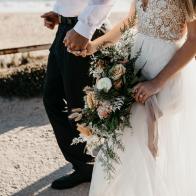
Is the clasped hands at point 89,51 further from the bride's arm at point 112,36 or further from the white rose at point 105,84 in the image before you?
the white rose at point 105,84

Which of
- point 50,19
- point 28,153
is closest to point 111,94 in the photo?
point 50,19

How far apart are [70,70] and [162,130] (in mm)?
699

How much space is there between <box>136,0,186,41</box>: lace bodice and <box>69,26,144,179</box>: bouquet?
0.14 meters

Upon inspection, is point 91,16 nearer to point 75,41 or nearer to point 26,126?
point 75,41

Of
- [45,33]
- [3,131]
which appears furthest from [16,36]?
[3,131]

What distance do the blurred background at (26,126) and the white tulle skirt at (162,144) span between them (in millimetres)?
756

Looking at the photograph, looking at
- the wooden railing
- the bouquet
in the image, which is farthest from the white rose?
the wooden railing

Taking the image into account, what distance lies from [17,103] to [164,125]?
236cm

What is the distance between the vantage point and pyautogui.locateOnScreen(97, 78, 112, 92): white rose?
2.59 metres

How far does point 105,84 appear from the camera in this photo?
8.54 feet

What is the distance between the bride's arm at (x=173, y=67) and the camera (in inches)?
96.9

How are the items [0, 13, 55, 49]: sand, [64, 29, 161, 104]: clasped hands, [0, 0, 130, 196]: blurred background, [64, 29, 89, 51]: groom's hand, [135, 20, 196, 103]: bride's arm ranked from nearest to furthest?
[135, 20, 196, 103]: bride's arm → [64, 29, 161, 104]: clasped hands → [64, 29, 89, 51]: groom's hand → [0, 0, 130, 196]: blurred background → [0, 13, 55, 49]: sand

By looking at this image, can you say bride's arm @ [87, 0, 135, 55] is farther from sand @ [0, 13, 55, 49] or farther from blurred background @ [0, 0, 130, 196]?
sand @ [0, 13, 55, 49]

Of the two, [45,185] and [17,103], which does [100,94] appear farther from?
[17,103]
